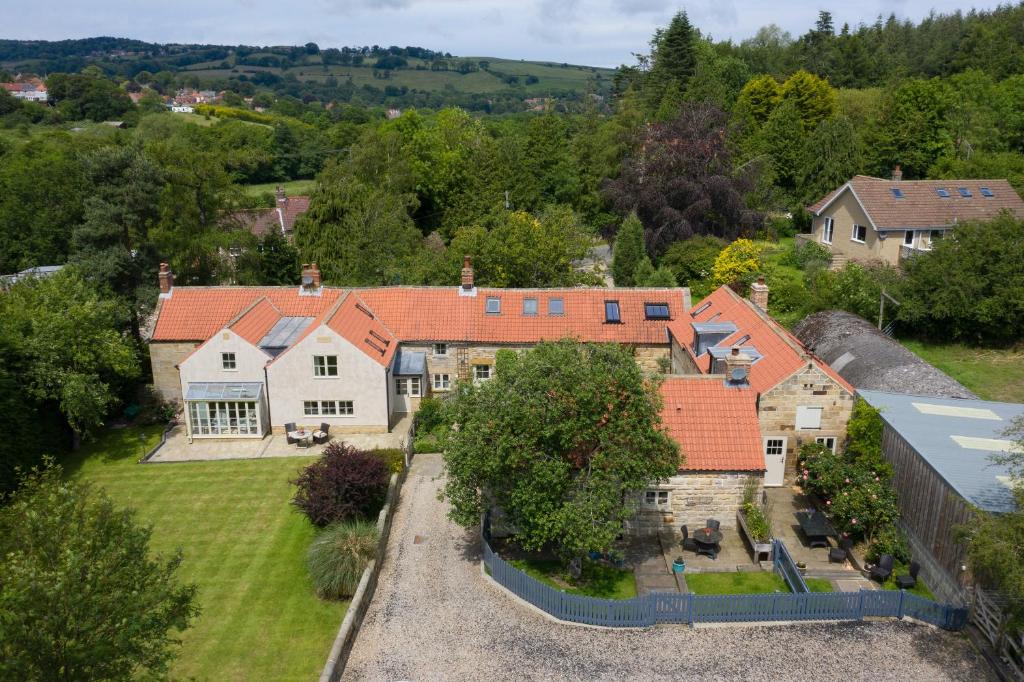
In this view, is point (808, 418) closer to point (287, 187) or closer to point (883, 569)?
point (883, 569)

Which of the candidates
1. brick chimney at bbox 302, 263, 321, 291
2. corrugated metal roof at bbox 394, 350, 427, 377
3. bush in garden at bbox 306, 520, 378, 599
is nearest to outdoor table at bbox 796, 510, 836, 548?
bush in garden at bbox 306, 520, 378, 599

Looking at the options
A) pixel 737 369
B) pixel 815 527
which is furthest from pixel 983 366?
pixel 815 527

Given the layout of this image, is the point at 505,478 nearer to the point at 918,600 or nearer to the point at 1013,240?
the point at 918,600

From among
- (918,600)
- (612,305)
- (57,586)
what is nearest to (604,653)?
(918,600)

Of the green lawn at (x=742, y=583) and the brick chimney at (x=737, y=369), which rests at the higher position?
the brick chimney at (x=737, y=369)

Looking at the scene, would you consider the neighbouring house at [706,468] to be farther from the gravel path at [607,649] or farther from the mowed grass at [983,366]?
the mowed grass at [983,366]

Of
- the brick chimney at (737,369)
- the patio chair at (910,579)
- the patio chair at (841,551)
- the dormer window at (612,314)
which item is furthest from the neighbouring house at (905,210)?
the patio chair at (910,579)
